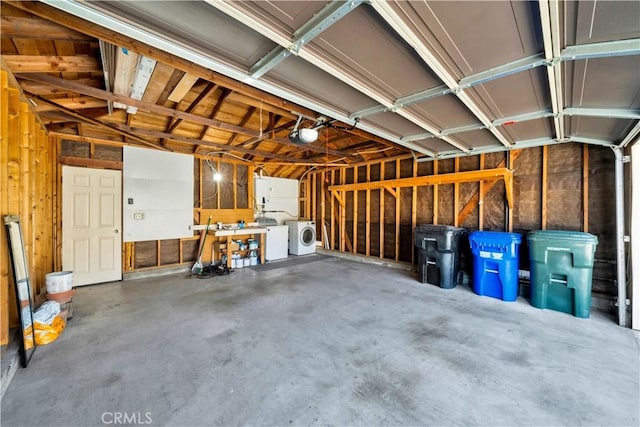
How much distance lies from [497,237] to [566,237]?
2.36ft

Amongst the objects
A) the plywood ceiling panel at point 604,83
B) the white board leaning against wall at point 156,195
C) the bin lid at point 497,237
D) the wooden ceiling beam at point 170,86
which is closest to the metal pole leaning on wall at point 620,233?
the bin lid at point 497,237

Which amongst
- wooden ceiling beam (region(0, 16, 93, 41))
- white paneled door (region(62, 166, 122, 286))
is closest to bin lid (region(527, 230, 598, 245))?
wooden ceiling beam (region(0, 16, 93, 41))

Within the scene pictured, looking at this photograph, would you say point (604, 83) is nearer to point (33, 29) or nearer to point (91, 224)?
point (33, 29)

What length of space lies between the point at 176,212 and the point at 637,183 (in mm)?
6849

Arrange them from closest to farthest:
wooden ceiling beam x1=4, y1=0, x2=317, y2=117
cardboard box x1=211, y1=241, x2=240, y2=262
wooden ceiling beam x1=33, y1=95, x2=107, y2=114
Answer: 1. wooden ceiling beam x1=4, y1=0, x2=317, y2=117
2. wooden ceiling beam x1=33, y1=95, x2=107, y2=114
3. cardboard box x1=211, y1=241, x2=240, y2=262

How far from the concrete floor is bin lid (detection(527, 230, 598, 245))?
3.07 ft

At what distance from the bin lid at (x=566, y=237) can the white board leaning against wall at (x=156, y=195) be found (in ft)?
19.4

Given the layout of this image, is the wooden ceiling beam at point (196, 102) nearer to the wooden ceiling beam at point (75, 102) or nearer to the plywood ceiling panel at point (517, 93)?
the wooden ceiling beam at point (75, 102)

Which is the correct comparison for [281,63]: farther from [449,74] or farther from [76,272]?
[76,272]

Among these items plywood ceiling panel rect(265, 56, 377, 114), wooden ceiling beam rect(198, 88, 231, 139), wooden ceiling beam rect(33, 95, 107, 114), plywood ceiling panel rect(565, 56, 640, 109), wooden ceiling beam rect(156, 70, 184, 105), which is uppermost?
wooden ceiling beam rect(198, 88, 231, 139)

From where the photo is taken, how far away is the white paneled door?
161 inches

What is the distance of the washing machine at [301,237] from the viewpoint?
6852 millimetres

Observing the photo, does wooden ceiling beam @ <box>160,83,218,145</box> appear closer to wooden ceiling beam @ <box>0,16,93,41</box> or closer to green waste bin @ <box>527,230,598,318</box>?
wooden ceiling beam @ <box>0,16,93,41</box>

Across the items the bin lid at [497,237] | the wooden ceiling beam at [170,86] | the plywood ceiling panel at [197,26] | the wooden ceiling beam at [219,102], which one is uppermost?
the wooden ceiling beam at [219,102]
